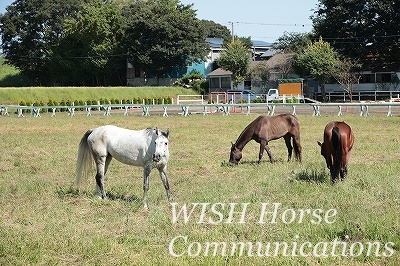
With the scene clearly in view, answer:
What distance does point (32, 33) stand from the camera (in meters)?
74.7

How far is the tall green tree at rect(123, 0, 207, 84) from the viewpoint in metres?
66.3

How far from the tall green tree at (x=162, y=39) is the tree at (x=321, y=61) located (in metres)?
16.9

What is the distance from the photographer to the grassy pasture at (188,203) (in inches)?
253

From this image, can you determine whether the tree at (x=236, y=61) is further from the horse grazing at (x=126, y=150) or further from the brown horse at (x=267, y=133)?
the horse grazing at (x=126, y=150)

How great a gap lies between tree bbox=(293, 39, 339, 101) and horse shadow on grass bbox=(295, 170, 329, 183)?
42736 millimetres

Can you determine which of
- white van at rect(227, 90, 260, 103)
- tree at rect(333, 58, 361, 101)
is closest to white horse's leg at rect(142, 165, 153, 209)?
white van at rect(227, 90, 260, 103)

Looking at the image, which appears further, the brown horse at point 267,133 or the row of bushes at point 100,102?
the row of bushes at point 100,102

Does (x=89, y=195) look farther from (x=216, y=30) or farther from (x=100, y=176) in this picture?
(x=216, y=30)

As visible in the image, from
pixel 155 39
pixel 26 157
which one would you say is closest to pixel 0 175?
pixel 26 157

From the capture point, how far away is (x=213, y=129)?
24.2 metres

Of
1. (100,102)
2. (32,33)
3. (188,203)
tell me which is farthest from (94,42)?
(188,203)

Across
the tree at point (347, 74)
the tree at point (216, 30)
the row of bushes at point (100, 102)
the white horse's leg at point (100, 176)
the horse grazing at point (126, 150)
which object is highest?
the tree at point (216, 30)

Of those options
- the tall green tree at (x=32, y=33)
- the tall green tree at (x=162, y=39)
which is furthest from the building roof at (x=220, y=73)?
the tall green tree at (x=32, y=33)

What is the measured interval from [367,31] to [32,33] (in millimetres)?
42915
